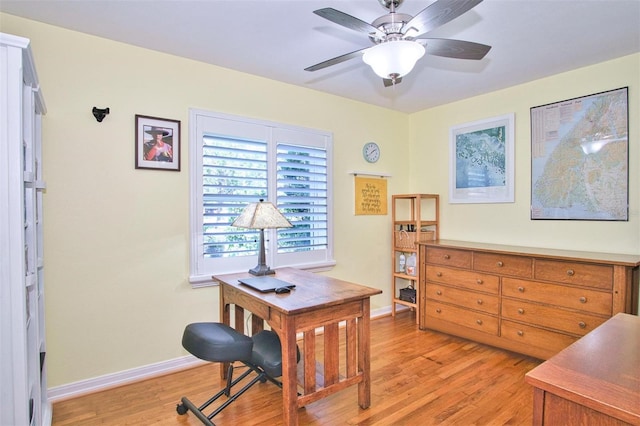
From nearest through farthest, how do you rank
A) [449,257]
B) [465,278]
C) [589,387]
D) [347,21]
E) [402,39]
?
[589,387], [347,21], [402,39], [465,278], [449,257]

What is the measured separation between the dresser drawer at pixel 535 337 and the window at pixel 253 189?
169 cm

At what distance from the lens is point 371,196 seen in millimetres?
3965

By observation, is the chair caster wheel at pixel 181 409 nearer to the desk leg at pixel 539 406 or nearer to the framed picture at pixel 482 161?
the desk leg at pixel 539 406

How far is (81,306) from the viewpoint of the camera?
7.87ft

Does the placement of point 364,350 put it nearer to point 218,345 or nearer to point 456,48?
point 218,345

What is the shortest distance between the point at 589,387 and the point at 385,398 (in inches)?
62.8

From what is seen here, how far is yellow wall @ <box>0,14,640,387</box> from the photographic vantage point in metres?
2.32

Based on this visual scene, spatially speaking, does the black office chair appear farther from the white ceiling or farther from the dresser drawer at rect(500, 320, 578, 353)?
the dresser drawer at rect(500, 320, 578, 353)

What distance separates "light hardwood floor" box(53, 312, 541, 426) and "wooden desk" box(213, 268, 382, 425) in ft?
0.63

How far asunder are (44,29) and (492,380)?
153 inches

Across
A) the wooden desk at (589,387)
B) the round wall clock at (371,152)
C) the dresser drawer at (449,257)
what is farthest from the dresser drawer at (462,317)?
the wooden desk at (589,387)

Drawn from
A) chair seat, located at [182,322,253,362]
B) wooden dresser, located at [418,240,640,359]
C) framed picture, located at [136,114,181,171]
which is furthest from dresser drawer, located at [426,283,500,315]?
framed picture, located at [136,114,181,171]

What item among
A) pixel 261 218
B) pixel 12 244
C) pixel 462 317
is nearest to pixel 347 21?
pixel 261 218

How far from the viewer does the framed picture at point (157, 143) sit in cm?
259
